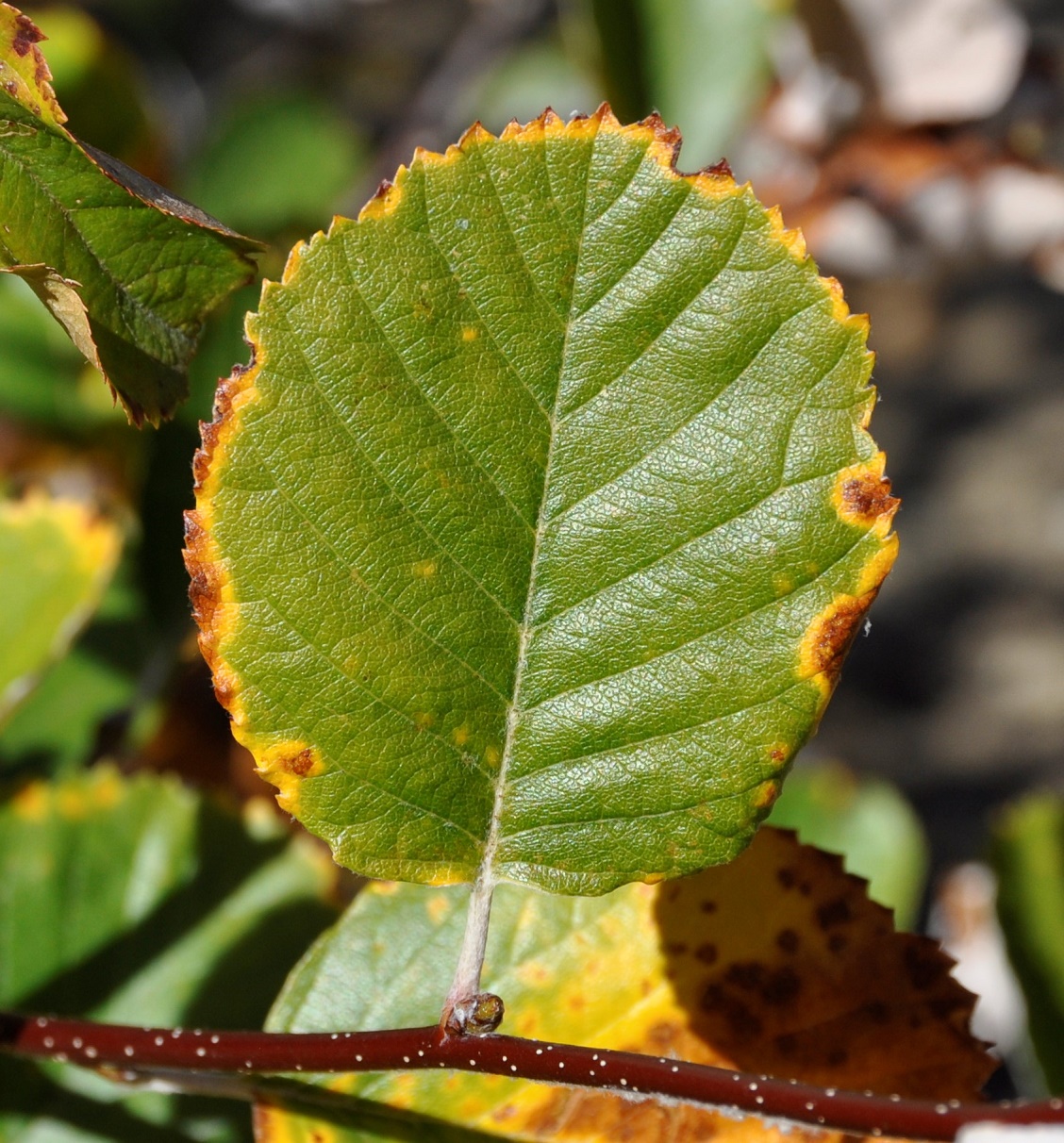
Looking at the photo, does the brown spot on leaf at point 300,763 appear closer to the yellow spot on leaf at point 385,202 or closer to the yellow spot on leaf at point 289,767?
the yellow spot on leaf at point 289,767

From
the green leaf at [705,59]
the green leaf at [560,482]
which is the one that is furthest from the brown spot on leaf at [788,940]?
the green leaf at [705,59]

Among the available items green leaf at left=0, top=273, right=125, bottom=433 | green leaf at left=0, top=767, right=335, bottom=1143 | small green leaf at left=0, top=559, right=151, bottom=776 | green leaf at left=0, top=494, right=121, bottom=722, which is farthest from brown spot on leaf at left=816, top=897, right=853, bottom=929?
green leaf at left=0, top=273, right=125, bottom=433

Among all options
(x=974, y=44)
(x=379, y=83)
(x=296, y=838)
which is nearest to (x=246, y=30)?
(x=379, y=83)

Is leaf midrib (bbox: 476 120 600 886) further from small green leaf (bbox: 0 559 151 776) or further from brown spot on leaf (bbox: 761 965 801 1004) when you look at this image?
small green leaf (bbox: 0 559 151 776)

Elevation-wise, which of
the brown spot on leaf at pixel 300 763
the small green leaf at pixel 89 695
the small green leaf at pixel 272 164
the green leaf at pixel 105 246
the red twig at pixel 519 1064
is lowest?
the red twig at pixel 519 1064

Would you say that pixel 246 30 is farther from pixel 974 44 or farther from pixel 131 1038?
pixel 131 1038

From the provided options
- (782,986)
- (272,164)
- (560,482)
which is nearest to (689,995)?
(782,986)

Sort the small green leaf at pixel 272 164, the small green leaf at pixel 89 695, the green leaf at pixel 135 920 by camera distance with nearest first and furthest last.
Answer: the green leaf at pixel 135 920, the small green leaf at pixel 89 695, the small green leaf at pixel 272 164
